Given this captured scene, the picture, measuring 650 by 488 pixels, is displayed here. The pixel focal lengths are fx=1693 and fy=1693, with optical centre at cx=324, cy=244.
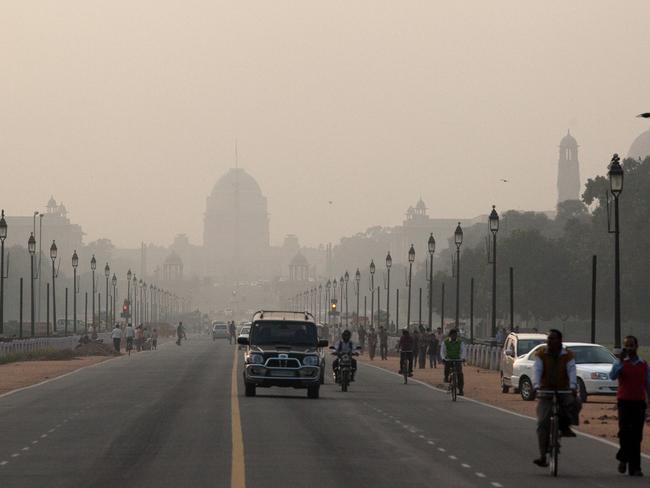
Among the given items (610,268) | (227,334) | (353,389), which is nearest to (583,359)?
(353,389)

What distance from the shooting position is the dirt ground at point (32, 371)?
51.3 m

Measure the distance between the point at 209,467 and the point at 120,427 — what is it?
8.23 meters

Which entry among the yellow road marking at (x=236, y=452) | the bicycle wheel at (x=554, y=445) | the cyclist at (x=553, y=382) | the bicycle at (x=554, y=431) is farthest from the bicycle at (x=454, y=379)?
the bicycle wheel at (x=554, y=445)

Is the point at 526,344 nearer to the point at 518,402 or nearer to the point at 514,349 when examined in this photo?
the point at 514,349

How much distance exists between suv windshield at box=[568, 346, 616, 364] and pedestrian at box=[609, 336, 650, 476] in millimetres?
17696

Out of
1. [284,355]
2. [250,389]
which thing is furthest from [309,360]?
[250,389]

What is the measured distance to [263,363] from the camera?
40.9 metres

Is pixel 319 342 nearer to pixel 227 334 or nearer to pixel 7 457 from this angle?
pixel 7 457

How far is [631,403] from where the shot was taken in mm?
22719

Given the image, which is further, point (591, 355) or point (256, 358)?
point (591, 355)

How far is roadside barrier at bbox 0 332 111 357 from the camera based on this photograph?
243 feet

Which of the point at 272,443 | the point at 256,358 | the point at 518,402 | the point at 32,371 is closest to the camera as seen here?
the point at 272,443

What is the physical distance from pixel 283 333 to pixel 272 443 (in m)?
15.2

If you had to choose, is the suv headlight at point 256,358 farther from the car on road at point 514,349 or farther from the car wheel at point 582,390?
the car wheel at point 582,390
